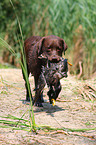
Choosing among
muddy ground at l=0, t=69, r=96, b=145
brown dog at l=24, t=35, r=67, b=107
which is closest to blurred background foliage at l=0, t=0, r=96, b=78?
muddy ground at l=0, t=69, r=96, b=145

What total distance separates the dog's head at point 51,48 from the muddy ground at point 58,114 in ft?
2.25

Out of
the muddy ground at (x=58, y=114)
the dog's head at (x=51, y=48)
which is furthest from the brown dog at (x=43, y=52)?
the muddy ground at (x=58, y=114)

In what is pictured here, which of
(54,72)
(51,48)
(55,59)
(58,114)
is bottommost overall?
(58,114)

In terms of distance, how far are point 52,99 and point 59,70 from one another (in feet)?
1.35

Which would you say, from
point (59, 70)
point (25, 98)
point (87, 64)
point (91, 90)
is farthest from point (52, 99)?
point (87, 64)

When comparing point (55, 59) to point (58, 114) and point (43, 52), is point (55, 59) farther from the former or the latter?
point (58, 114)

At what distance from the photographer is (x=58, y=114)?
10.9ft

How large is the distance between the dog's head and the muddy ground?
2.25 feet

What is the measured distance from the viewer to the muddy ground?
2445 mm

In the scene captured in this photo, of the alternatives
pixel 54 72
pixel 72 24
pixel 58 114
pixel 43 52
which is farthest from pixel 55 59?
pixel 72 24

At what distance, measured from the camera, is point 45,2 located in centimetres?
856

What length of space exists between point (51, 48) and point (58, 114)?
93 cm

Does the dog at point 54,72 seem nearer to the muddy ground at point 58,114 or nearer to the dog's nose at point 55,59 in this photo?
the dog's nose at point 55,59

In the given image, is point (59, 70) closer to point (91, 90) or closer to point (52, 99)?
point (52, 99)
